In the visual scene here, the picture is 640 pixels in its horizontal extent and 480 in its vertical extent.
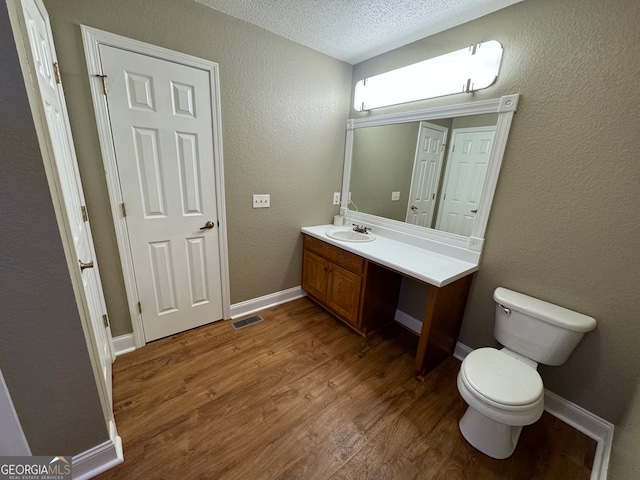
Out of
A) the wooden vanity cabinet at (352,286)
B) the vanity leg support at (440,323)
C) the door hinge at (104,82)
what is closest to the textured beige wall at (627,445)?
the vanity leg support at (440,323)

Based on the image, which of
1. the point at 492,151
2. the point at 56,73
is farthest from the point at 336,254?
the point at 56,73

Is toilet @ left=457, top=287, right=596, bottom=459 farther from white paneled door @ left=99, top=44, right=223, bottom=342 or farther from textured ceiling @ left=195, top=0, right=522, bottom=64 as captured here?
white paneled door @ left=99, top=44, right=223, bottom=342

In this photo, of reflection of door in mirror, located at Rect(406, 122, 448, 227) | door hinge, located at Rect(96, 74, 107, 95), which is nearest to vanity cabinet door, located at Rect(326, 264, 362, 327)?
reflection of door in mirror, located at Rect(406, 122, 448, 227)

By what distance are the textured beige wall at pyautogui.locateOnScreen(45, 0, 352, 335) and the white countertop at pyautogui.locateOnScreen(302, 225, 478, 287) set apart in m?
0.50

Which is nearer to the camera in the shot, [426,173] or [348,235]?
[426,173]

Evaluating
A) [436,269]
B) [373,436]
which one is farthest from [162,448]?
[436,269]

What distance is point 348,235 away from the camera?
2.50m

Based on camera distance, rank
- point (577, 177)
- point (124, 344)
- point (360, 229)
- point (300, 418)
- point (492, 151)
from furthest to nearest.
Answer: point (360, 229) → point (124, 344) → point (492, 151) → point (300, 418) → point (577, 177)

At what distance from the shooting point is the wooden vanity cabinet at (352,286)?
201 centimetres

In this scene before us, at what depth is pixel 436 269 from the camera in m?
1.66

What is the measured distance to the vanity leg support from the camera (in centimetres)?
160

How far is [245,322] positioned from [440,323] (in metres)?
1.60

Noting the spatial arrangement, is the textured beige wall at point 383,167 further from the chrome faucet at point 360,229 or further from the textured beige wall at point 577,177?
the textured beige wall at point 577,177

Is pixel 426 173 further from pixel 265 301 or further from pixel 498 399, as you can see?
pixel 265 301
